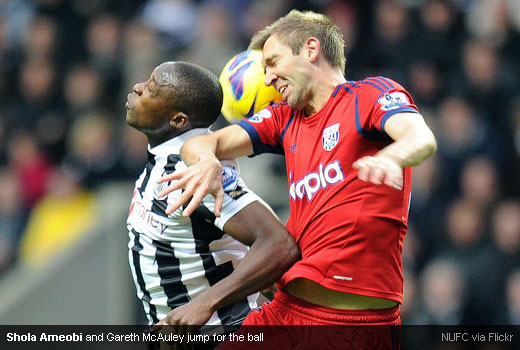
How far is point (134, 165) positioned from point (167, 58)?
1.11 m

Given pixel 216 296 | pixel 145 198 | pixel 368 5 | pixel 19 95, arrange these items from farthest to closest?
pixel 19 95 < pixel 368 5 < pixel 145 198 < pixel 216 296

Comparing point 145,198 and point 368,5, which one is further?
point 368,5

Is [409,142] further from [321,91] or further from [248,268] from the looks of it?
[248,268]

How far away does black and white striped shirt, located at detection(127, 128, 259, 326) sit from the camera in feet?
12.3

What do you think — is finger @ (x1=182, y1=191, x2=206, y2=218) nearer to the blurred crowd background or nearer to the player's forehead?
the player's forehead

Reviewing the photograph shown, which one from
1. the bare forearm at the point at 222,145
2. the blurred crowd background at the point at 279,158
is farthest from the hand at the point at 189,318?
the blurred crowd background at the point at 279,158

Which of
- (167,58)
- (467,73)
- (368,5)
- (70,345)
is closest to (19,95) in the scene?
(167,58)

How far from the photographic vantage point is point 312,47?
3.72 m

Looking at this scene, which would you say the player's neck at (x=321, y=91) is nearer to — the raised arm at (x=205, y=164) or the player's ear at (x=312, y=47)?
the player's ear at (x=312, y=47)

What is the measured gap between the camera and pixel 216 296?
345 centimetres

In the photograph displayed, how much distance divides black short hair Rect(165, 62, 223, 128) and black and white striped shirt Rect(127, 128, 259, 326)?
0.31 ft

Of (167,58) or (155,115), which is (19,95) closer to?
(167,58)

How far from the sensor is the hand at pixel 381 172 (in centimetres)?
277

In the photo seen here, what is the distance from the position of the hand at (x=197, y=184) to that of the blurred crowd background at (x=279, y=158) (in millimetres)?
3101
